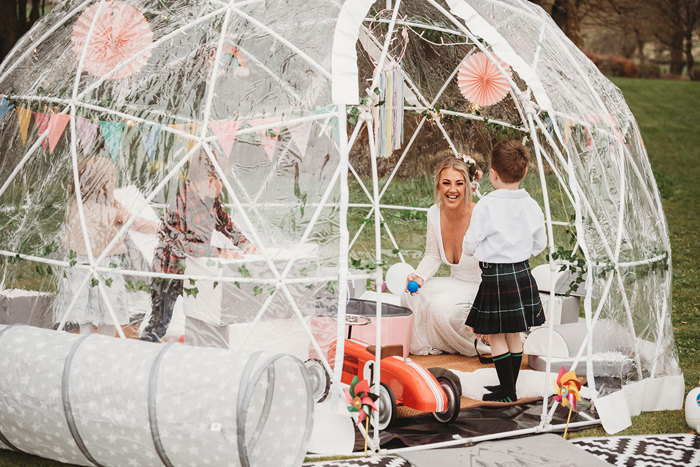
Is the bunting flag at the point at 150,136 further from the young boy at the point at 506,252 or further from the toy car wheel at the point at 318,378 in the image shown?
the young boy at the point at 506,252

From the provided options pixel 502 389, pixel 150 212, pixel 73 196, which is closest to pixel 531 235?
pixel 502 389

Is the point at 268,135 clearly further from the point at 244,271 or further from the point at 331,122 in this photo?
the point at 244,271

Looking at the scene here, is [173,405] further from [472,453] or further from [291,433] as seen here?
[472,453]

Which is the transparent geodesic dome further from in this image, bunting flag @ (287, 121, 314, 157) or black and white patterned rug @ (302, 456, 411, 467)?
black and white patterned rug @ (302, 456, 411, 467)

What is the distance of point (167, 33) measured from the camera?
6035 millimetres

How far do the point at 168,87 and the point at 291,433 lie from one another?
239 cm

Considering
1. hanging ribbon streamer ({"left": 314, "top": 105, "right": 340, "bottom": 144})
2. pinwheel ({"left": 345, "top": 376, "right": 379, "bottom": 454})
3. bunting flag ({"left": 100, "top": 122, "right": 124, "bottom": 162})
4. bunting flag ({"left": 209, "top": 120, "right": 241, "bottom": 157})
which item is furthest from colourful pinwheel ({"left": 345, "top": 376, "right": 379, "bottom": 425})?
bunting flag ({"left": 100, "top": 122, "right": 124, "bottom": 162})

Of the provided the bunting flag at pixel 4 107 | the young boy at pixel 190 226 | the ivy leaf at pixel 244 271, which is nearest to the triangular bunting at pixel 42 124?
the bunting flag at pixel 4 107

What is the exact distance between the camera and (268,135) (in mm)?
5598

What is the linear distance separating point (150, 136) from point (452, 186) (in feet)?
8.80

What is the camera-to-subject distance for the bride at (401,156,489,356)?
7.34 meters

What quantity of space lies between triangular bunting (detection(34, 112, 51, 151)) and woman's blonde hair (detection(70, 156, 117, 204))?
441 mm

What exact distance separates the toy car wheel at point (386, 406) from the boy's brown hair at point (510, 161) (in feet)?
5.61

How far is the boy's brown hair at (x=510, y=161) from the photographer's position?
6.11m
